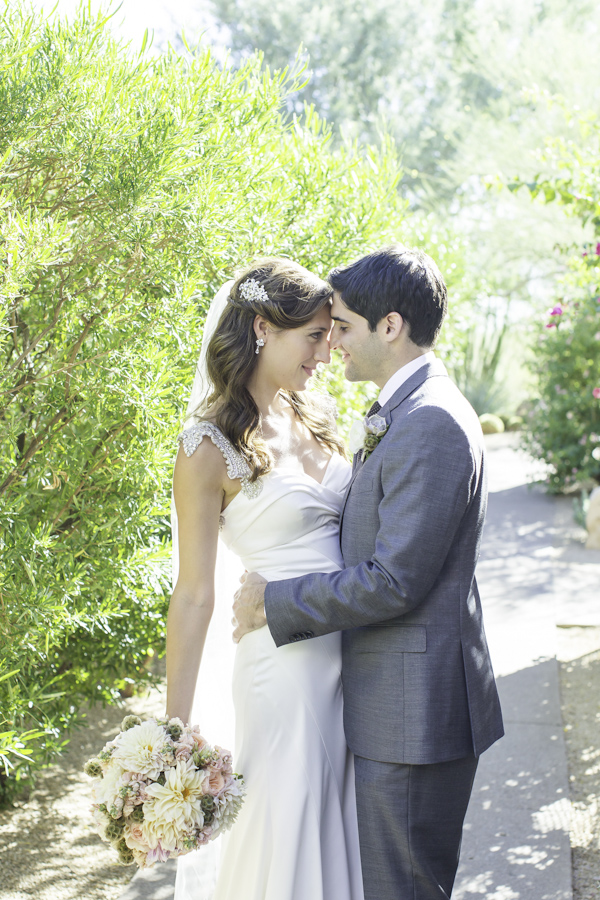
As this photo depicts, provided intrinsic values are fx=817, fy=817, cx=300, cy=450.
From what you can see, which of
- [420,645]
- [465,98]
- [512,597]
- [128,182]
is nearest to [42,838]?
[420,645]

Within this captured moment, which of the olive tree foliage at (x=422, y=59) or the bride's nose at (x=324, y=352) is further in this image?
the olive tree foliage at (x=422, y=59)

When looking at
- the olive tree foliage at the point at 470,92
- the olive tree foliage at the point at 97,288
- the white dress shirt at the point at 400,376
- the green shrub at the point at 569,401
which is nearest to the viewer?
the white dress shirt at the point at 400,376

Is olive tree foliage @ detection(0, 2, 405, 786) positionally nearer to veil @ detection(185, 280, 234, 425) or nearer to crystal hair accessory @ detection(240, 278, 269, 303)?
veil @ detection(185, 280, 234, 425)

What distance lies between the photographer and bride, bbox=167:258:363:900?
2.19m

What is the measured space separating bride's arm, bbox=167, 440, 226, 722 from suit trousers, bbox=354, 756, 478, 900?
523 millimetres

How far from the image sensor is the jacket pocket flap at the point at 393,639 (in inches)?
79.2

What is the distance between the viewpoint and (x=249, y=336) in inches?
97.3

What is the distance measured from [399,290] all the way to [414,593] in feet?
2.49

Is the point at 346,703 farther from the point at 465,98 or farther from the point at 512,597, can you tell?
the point at 465,98

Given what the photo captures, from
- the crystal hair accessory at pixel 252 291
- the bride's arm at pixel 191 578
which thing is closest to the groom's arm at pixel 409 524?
the bride's arm at pixel 191 578

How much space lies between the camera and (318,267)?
3.86 metres

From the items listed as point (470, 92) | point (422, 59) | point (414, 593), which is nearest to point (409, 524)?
point (414, 593)

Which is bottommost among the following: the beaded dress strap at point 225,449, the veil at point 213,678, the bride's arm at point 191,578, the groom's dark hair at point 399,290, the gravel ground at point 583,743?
the gravel ground at point 583,743

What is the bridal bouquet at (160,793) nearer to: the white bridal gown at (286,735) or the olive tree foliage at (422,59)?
the white bridal gown at (286,735)
